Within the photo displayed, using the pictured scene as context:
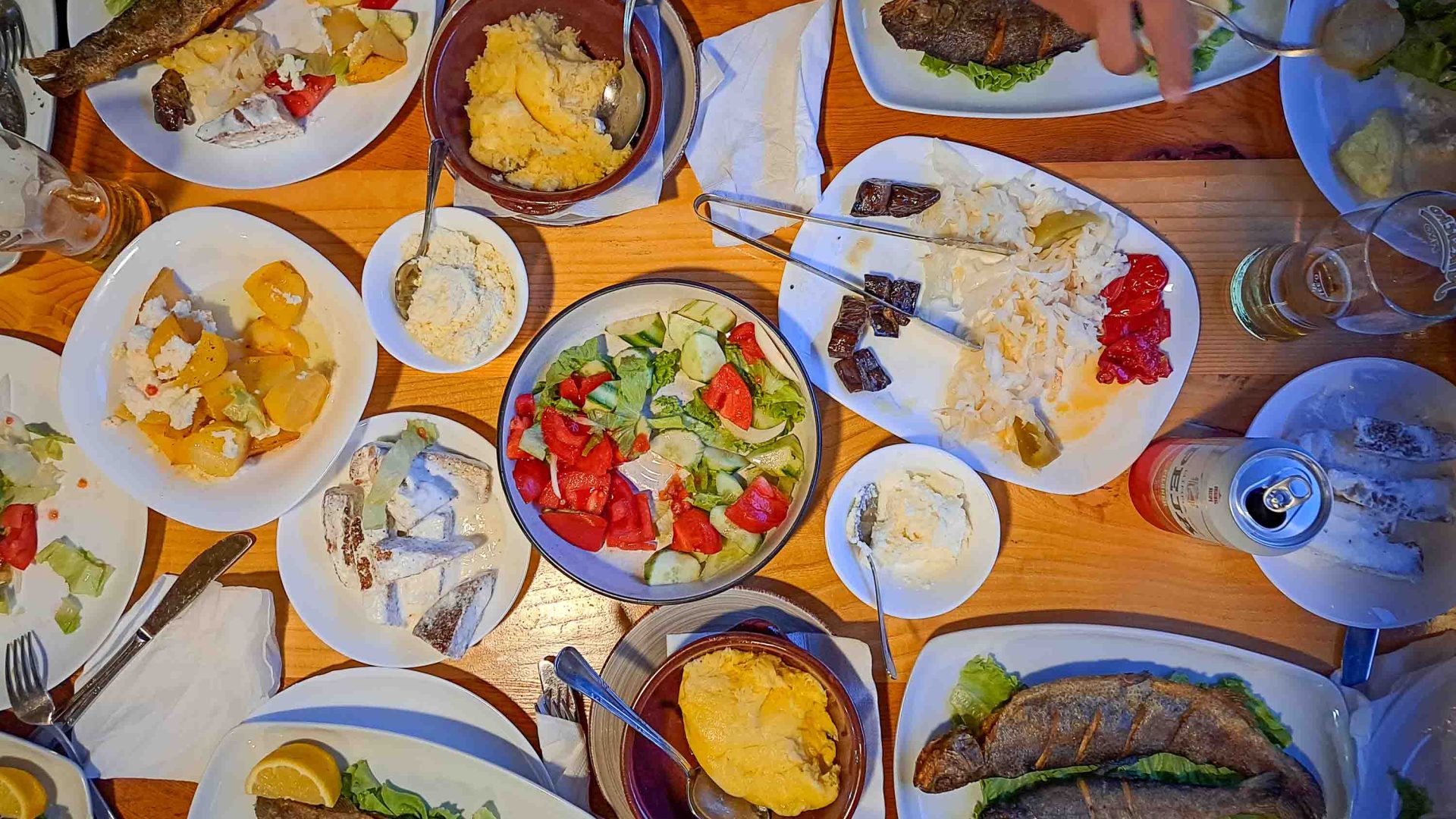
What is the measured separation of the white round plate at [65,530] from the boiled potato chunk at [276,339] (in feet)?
1.90

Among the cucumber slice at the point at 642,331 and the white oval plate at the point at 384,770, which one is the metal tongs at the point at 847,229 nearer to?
the cucumber slice at the point at 642,331

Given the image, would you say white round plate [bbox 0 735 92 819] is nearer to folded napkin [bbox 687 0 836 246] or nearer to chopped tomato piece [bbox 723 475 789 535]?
chopped tomato piece [bbox 723 475 789 535]

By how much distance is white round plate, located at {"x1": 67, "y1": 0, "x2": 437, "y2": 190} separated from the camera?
2.31 m

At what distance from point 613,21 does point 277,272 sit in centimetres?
122

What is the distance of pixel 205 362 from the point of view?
2139 mm

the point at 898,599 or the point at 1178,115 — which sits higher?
the point at 1178,115

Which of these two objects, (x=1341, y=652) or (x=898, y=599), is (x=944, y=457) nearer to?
(x=898, y=599)

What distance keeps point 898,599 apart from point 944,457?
0.42 meters

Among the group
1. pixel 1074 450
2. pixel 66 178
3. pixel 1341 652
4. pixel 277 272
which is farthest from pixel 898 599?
pixel 66 178

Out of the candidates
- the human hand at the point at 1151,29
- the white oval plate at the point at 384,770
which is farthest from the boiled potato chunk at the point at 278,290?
the human hand at the point at 1151,29

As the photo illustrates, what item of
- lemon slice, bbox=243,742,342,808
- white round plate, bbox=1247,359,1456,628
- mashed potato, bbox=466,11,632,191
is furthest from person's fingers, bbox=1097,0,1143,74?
lemon slice, bbox=243,742,342,808

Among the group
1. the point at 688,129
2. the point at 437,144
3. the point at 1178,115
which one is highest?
the point at 1178,115

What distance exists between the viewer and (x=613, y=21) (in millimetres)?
2145

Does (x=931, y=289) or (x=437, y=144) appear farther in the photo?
(x=931, y=289)
